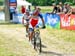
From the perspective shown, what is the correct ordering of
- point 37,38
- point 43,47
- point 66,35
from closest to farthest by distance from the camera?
1. point 37,38
2. point 43,47
3. point 66,35

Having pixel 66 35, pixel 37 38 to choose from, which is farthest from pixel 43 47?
pixel 66 35

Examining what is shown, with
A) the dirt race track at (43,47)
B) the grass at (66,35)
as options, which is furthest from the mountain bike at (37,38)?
the grass at (66,35)

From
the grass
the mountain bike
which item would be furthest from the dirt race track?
the grass

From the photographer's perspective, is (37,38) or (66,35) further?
(66,35)

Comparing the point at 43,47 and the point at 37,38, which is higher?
the point at 37,38

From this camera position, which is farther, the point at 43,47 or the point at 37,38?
the point at 43,47

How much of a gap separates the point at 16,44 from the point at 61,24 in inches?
280

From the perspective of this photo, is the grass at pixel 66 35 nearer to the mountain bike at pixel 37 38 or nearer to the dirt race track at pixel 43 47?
the dirt race track at pixel 43 47

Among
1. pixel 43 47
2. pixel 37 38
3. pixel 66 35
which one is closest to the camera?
pixel 37 38

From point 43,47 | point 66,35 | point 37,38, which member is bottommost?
point 66,35

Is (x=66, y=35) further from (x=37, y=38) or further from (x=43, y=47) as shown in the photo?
(x=37, y=38)

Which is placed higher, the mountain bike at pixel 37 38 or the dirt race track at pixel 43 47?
the mountain bike at pixel 37 38

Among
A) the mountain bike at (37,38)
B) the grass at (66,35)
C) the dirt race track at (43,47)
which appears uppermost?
the mountain bike at (37,38)

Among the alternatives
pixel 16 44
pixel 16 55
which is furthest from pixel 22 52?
pixel 16 44
